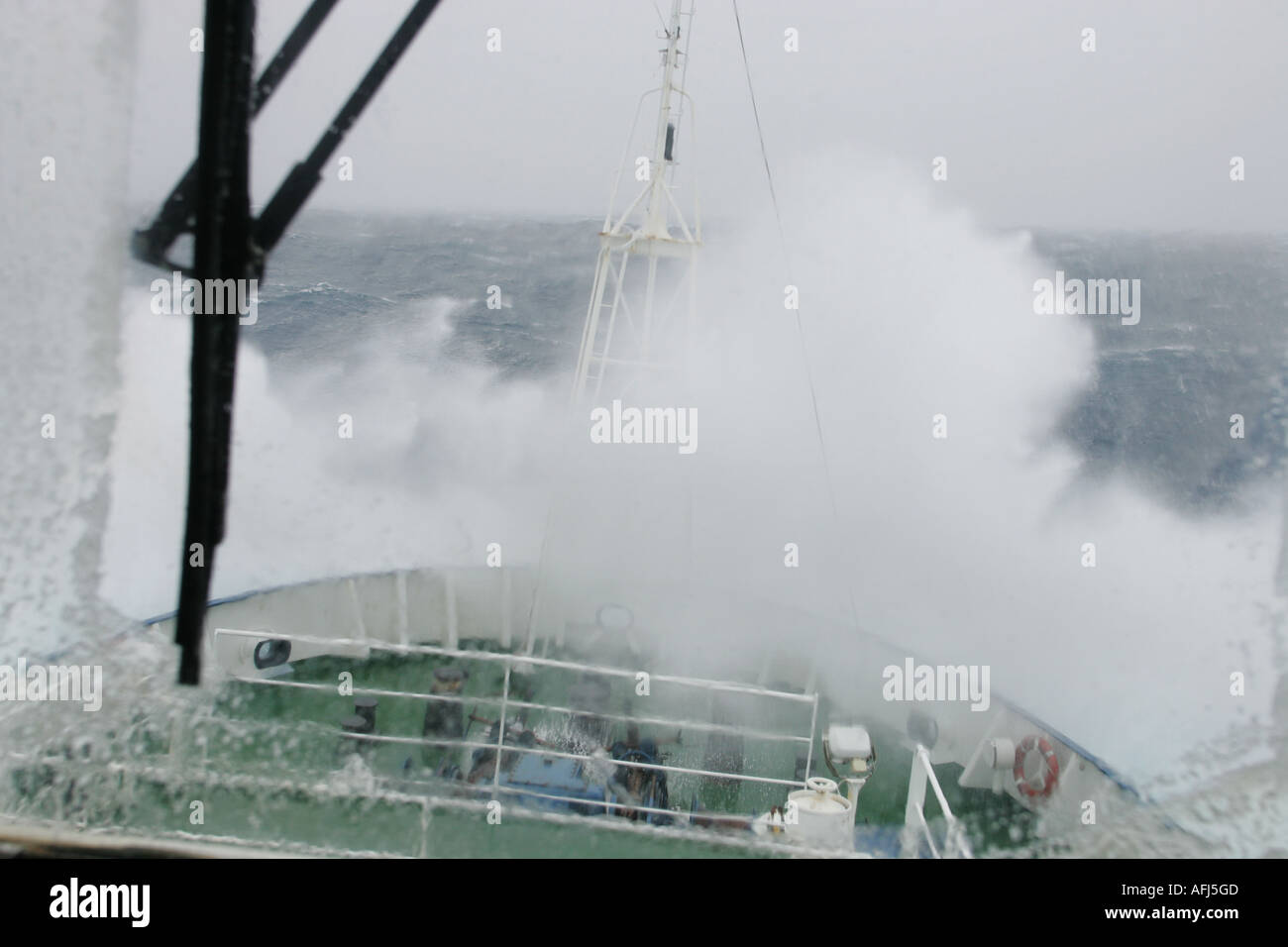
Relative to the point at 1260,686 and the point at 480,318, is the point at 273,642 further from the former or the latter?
the point at 480,318

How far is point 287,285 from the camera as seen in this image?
98.6ft

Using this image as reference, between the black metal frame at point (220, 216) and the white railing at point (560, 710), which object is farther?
the white railing at point (560, 710)

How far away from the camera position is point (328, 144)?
1693 mm

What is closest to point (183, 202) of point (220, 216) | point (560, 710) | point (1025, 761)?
point (220, 216)

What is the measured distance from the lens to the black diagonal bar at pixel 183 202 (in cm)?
168

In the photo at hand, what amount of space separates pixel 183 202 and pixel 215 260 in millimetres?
315

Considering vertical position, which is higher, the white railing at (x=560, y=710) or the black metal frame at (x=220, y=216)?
the black metal frame at (x=220, y=216)

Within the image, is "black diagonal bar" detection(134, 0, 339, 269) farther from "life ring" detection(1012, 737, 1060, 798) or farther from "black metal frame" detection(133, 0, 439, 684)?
"life ring" detection(1012, 737, 1060, 798)

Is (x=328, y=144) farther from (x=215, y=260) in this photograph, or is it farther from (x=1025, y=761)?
(x=1025, y=761)

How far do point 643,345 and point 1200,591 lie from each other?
8393 millimetres

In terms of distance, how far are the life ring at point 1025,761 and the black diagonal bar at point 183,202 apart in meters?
5.73

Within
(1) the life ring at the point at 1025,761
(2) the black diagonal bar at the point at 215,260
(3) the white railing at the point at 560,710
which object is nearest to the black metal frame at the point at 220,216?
(2) the black diagonal bar at the point at 215,260

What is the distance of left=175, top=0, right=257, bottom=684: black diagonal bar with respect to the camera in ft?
4.67

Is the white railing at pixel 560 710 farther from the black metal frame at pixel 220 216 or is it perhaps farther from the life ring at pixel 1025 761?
the black metal frame at pixel 220 216
